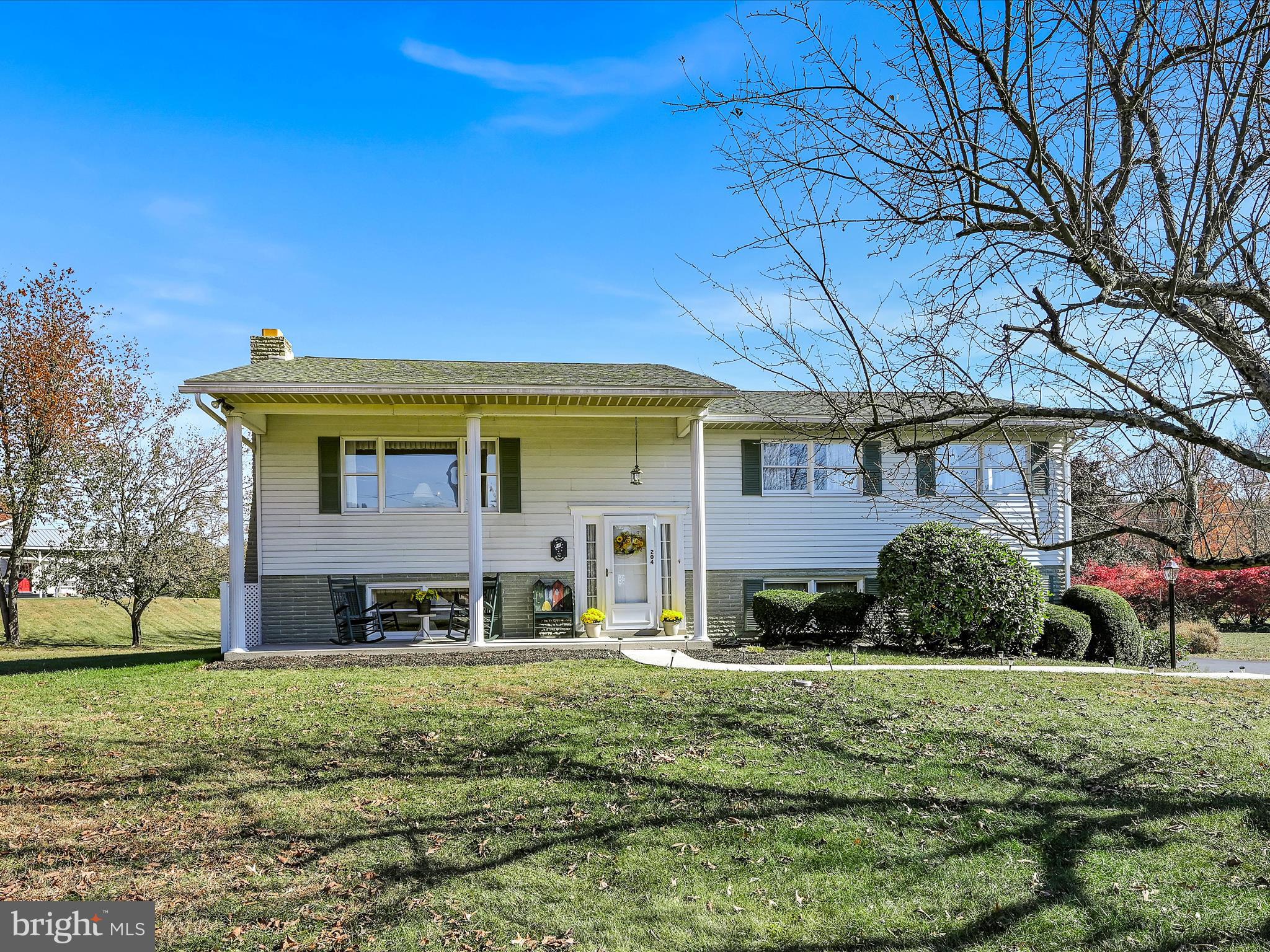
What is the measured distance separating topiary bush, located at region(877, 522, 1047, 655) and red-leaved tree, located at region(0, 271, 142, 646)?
62.9 feet

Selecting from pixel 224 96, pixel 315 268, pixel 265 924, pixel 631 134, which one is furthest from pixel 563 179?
pixel 265 924

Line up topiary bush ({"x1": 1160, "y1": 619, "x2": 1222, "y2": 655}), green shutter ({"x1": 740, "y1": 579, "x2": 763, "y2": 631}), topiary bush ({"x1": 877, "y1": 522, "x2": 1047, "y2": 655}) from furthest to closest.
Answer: topiary bush ({"x1": 1160, "y1": 619, "x2": 1222, "y2": 655}) < green shutter ({"x1": 740, "y1": 579, "x2": 763, "y2": 631}) < topiary bush ({"x1": 877, "y1": 522, "x2": 1047, "y2": 655})

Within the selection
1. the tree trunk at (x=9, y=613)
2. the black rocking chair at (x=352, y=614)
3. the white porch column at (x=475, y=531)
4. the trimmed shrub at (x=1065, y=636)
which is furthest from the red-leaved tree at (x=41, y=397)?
the trimmed shrub at (x=1065, y=636)

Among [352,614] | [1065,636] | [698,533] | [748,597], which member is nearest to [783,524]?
[748,597]

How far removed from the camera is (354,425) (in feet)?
45.5

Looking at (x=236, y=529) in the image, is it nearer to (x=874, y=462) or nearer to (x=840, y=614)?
(x=840, y=614)

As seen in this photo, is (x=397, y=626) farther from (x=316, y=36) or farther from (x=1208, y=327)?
(x=1208, y=327)

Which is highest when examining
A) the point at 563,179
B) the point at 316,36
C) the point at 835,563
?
the point at 316,36

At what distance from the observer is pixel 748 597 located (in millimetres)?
15016

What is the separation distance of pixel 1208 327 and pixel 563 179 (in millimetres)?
8602

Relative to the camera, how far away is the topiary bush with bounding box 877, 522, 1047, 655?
12.8m

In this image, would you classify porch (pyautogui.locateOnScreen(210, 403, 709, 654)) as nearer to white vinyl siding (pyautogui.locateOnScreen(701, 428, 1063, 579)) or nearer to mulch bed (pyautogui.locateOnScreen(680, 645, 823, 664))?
white vinyl siding (pyautogui.locateOnScreen(701, 428, 1063, 579))

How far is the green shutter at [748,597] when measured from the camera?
1498 centimetres

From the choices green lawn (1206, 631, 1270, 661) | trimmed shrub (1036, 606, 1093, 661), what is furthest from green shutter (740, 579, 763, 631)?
green lawn (1206, 631, 1270, 661)
